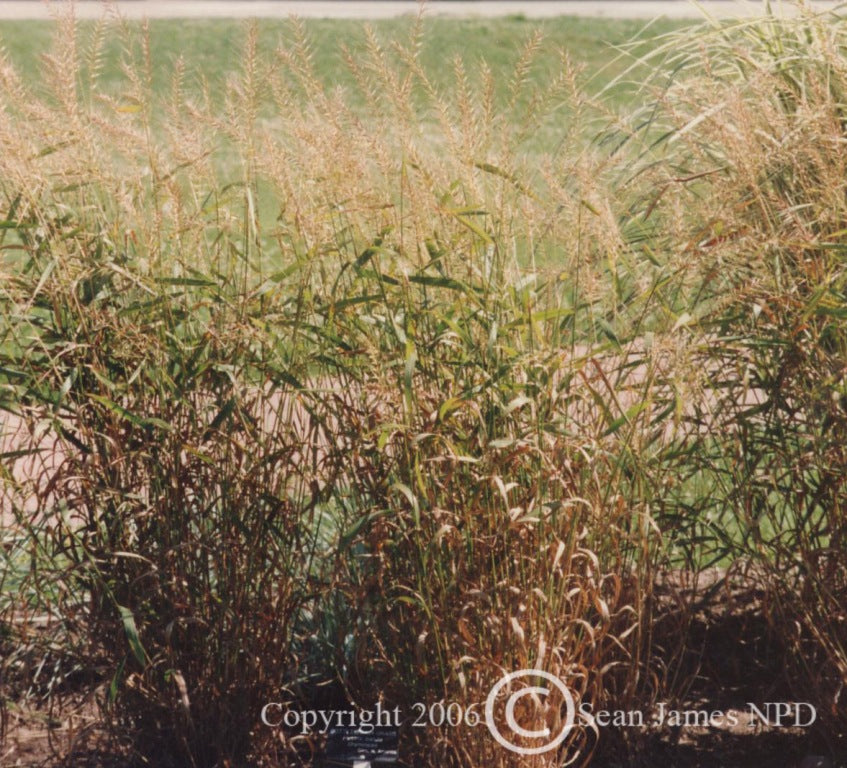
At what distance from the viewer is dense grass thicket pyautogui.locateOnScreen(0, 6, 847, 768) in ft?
8.94

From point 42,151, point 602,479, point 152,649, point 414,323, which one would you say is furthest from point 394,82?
point 152,649

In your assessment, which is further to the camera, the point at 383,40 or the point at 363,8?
the point at 363,8

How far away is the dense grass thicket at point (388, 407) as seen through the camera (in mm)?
2725

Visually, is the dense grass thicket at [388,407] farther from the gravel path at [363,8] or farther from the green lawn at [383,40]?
the gravel path at [363,8]

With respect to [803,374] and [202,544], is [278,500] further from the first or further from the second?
[803,374]

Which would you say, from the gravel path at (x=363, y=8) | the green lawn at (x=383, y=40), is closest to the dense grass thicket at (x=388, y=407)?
the green lawn at (x=383, y=40)

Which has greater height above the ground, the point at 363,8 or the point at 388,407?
the point at 363,8

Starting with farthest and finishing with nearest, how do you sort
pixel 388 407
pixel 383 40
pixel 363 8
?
pixel 363 8 < pixel 383 40 < pixel 388 407

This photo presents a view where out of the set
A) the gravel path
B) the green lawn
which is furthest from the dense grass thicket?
the gravel path

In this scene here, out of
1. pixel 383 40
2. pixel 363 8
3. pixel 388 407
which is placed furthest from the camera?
pixel 363 8

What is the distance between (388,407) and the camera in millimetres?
2814

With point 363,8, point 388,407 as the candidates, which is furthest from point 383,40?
point 388,407

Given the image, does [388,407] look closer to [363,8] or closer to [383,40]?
[383,40]

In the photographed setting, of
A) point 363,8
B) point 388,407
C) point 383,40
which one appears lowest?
point 388,407
